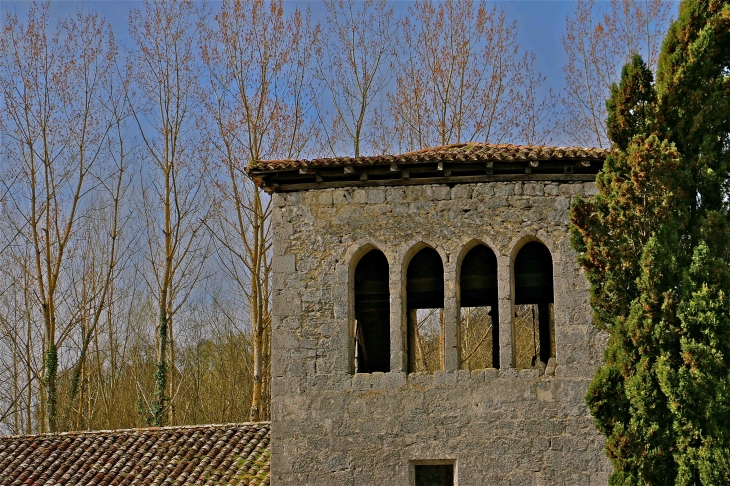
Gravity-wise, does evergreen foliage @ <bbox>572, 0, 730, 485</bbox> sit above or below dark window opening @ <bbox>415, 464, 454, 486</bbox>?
above

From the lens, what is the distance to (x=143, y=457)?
47.5ft

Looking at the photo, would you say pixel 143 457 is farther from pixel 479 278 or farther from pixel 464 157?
pixel 464 157

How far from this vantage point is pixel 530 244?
41.6 ft

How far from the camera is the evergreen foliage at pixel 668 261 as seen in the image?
393 inches

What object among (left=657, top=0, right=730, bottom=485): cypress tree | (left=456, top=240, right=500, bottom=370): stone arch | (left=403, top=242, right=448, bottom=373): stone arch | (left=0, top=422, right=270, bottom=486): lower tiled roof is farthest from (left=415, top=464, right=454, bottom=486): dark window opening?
(left=657, top=0, right=730, bottom=485): cypress tree

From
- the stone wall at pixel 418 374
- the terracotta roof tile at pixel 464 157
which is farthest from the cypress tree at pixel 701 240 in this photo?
the stone wall at pixel 418 374

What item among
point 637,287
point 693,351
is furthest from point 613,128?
point 693,351

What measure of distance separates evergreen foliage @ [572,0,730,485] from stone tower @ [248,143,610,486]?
112 cm

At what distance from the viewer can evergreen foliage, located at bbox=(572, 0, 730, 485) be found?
9992 millimetres

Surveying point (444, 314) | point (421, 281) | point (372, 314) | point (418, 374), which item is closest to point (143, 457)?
point (372, 314)

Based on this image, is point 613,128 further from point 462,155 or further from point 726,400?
point 726,400

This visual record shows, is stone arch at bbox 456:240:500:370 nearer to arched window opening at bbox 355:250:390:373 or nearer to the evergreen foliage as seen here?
arched window opening at bbox 355:250:390:373

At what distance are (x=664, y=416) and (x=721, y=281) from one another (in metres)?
1.51

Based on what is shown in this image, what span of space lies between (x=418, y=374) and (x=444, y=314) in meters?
0.86
